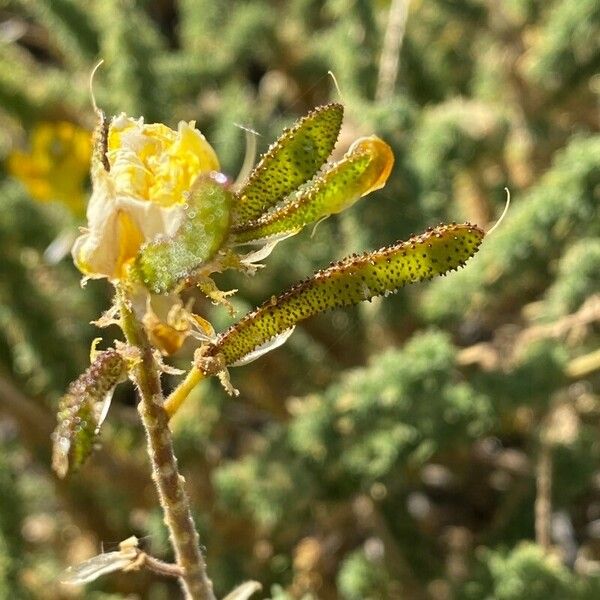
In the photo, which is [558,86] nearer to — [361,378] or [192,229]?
[361,378]

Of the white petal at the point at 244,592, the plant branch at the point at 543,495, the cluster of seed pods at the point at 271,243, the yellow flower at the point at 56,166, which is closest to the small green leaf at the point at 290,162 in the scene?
the cluster of seed pods at the point at 271,243

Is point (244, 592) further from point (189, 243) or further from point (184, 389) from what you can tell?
point (189, 243)

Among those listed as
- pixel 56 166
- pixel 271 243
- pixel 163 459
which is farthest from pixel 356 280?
pixel 56 166

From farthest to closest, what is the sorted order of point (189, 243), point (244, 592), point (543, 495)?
point (543, 495)
point (244, 592)
point (189, 243)

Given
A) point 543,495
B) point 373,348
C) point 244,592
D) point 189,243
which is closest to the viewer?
point 189,243

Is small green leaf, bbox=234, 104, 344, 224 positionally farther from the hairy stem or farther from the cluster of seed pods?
the hairy stem

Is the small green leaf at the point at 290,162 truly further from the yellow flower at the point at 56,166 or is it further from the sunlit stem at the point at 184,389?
the yellow flower at the point at 56,166

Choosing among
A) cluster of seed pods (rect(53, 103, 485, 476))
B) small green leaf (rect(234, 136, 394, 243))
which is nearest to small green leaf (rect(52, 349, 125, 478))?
cluster of seed pods (rect(53, 103, 485, 476))
